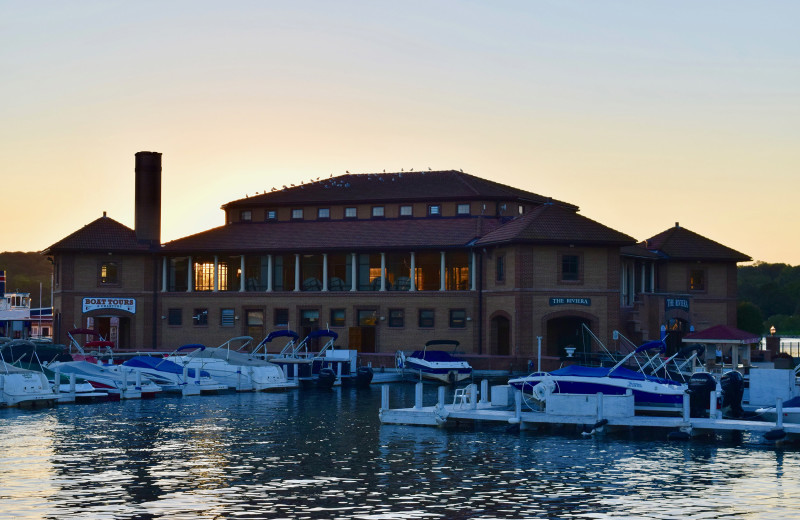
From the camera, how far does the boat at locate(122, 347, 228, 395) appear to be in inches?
2394

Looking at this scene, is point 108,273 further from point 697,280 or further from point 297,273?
point 697,280

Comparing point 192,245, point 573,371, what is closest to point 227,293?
point 192,245

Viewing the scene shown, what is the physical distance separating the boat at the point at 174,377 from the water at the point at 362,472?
13.5m

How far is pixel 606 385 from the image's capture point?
4406cm

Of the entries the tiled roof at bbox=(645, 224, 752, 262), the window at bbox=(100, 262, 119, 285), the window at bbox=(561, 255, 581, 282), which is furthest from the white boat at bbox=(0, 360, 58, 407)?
the tiled roof at bbox=(645, 224, 752, 262)

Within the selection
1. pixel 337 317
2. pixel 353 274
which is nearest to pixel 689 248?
pixel 353 274

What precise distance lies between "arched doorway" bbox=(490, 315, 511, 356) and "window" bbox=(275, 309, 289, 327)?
57.3 feet

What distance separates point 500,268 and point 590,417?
3933 centimetres

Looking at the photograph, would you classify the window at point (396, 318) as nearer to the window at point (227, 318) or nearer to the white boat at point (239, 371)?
the window at point (227, 318)

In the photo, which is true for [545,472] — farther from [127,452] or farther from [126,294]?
[126,294]

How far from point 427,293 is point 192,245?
21301 mm

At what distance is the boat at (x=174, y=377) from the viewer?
6081 cm

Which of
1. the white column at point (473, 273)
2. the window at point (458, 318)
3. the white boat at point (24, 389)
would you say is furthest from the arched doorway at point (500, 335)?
the white boat at point (24, 389)

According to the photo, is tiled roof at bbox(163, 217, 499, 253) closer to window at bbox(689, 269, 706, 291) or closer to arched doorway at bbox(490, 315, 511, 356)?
arched doorway at bbox(490, 315, 511, 356)
